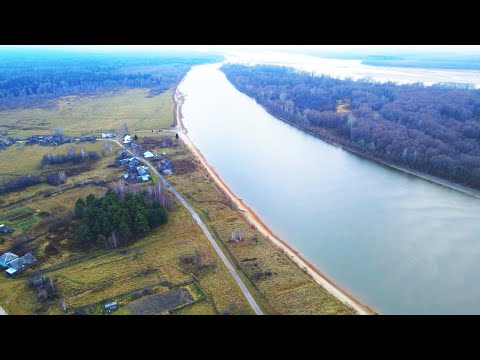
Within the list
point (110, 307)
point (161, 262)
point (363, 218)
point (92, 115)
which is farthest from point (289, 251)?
point (92, 115)

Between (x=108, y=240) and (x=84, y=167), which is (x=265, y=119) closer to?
(x=84, y=167)

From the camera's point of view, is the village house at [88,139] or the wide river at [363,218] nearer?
the wide river at [363,218]

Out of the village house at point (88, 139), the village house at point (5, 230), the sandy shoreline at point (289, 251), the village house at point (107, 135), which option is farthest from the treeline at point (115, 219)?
the village house at point (107, 135)

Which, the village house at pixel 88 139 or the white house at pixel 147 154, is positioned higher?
the white house at pixel 147 154

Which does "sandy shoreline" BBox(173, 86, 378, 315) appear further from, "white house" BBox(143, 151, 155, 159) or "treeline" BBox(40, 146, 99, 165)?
"treeline" BBox(40, 146, 99, 165)

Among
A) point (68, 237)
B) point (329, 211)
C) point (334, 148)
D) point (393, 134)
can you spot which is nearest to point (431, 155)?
point (393, 134)

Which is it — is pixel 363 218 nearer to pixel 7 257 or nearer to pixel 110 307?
pixel 110 307

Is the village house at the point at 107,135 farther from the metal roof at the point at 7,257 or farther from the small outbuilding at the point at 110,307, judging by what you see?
the small outbuilding at the point at 110,307
